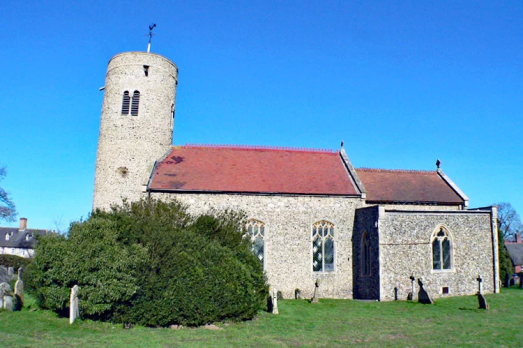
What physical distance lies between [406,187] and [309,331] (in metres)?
14.9

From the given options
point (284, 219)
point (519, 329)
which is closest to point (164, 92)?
point (284, 219)

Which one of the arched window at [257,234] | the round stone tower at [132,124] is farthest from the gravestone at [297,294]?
the round stone tower at [132,124]

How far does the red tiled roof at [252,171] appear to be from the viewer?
71.7ft

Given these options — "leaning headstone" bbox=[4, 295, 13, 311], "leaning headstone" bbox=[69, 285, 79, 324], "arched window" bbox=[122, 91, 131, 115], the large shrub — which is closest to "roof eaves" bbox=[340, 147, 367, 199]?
the large shrub

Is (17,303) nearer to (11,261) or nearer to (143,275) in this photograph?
(143,275)

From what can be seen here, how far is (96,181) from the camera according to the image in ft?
77.1

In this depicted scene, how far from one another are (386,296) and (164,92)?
56.9ft

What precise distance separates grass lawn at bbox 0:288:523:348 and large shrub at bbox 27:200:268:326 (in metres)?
0.53

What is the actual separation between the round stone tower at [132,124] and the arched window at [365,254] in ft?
40.2

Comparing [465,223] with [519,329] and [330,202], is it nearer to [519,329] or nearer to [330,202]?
[330,202]

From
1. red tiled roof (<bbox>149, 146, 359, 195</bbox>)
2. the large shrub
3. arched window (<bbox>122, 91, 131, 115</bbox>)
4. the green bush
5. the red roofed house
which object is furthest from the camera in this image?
the green bush

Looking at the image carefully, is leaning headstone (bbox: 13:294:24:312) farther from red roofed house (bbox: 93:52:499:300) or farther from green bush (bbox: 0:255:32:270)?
green bush (bbox: 0:255:32:270)

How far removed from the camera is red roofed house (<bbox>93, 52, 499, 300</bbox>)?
20.4 meters

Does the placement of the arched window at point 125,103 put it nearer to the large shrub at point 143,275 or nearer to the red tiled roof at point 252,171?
the red tiled roof at point 252,171
